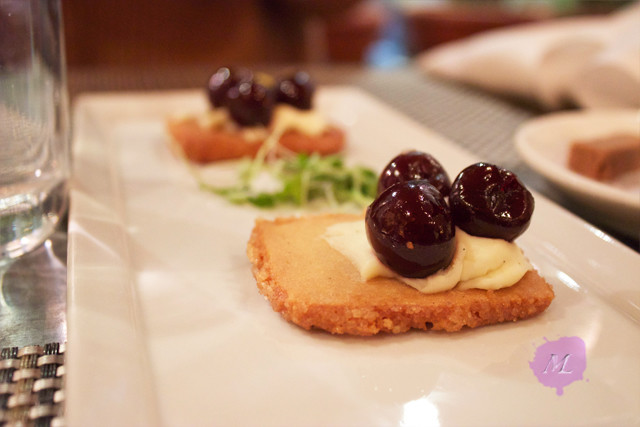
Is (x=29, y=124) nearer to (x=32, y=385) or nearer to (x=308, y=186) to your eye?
(x=32, y=385)

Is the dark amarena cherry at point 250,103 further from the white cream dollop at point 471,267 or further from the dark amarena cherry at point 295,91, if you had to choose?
the white cream dollop at point 471,267

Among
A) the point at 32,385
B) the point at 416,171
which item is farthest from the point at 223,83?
the point at 32,385

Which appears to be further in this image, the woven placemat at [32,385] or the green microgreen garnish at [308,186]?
the green microgreen garnish at [308,186]

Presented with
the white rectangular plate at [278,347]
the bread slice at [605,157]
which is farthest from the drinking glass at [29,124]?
the bread slice at [605,157]

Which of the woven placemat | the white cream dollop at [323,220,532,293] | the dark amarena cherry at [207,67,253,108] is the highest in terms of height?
the dark amarena cherry at [207,67,253,108]

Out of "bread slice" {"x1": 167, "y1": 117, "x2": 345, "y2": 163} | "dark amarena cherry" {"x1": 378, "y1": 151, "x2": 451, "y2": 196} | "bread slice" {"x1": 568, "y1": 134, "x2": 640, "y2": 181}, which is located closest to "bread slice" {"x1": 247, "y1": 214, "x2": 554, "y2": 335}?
"dark amarena cherry" {"x1": 378, "y1": 151, "x2": 451, "y2": 196}

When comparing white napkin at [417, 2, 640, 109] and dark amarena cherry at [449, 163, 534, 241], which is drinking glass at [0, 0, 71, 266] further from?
white napkin at [417, 2, 640, 109]
